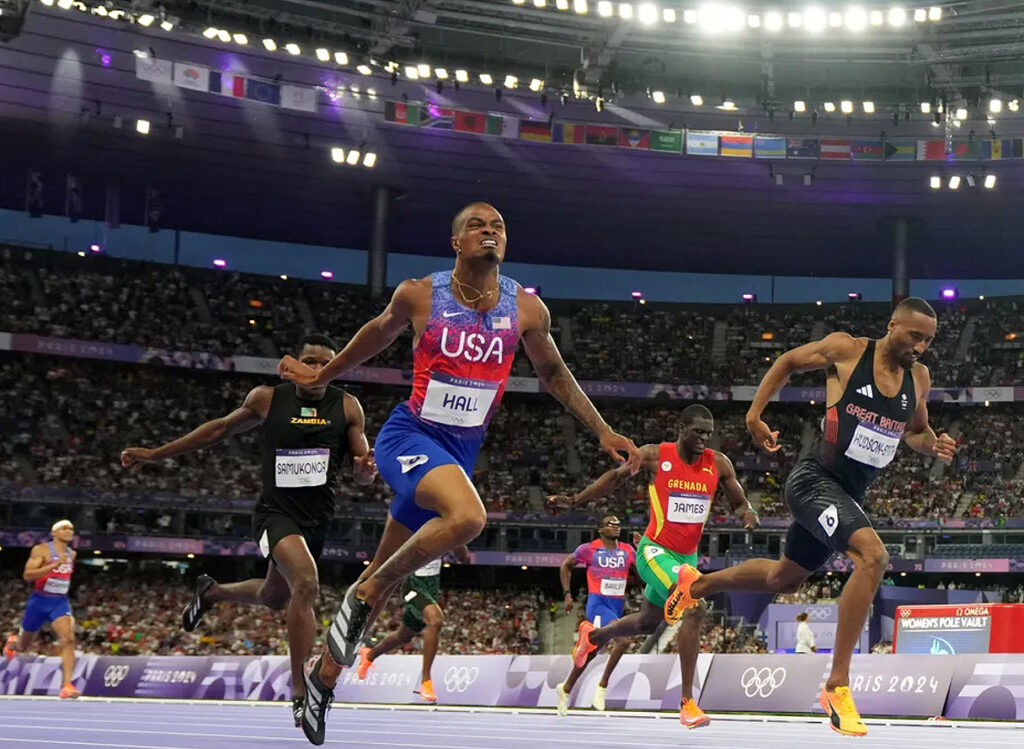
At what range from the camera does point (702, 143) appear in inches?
1463

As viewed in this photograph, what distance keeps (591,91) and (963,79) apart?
999 cm

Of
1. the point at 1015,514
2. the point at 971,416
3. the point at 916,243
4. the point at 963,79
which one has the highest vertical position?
the point at 963,79

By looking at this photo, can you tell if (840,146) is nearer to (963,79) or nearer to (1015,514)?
(963,79)

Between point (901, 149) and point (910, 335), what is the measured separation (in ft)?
103

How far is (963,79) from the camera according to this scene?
34.2m

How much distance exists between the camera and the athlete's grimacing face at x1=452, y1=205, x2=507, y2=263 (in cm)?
688

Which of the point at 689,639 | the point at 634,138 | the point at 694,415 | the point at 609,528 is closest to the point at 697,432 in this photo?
the point at 694,415

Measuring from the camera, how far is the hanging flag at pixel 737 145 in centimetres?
3722

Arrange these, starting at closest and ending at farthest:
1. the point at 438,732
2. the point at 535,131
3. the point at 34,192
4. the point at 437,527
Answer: the point at 437,527
the point at 438,732
the point at 535,131
the point at 34,192

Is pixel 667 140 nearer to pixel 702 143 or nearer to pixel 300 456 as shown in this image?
pixel 702 143

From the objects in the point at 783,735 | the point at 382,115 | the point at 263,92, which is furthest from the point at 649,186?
the point at 783,735

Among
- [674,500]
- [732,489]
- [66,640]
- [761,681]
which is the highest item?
[732,489]

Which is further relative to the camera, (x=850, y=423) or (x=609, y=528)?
(x=609, y=528)

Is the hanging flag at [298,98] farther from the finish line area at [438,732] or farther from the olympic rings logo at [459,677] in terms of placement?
the finish line area at [438,732]
